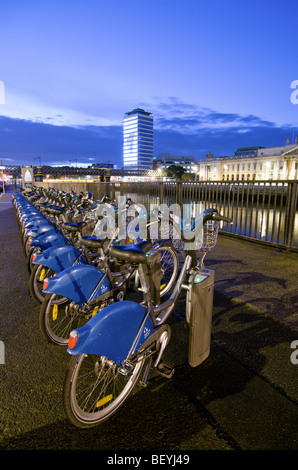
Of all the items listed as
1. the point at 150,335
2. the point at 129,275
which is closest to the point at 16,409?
the point at 150,335

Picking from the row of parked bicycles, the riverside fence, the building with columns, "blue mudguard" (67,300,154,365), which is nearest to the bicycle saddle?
the row of parked bicycles

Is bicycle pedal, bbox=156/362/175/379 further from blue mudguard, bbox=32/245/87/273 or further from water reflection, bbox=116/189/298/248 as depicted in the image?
water reflection, bbox=116/189/298/248

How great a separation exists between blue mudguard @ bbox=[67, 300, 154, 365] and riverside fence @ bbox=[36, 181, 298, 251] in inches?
200

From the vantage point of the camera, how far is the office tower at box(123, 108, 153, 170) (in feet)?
574

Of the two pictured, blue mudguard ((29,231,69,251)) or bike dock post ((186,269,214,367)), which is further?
blue mudguard ((29,231,69,251))

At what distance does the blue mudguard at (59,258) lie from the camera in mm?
3669

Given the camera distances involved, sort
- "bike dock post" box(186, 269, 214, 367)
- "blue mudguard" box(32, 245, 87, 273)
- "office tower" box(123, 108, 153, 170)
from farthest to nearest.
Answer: "office tower" box(123, 108, 153, 170), "blue mudguard" box(32, 245, 87, 273), "bike dock post" box(186, 269, 214, 367)

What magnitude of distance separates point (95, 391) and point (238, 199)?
20.6ft

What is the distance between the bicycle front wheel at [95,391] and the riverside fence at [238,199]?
515 cm

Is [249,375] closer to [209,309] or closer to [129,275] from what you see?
[209,309]

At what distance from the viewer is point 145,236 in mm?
3230

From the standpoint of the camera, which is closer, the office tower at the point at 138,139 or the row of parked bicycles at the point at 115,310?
the row of parked bicycles at the point at 115,310

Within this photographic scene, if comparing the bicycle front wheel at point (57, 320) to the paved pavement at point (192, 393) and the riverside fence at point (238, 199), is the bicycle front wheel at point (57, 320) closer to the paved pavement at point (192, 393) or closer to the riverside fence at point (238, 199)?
the paved pavement at point (192, 393)

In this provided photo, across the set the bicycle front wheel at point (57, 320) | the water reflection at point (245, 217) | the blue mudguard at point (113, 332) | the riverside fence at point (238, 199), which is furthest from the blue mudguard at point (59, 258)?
the riverside fence at point (238, 199)
